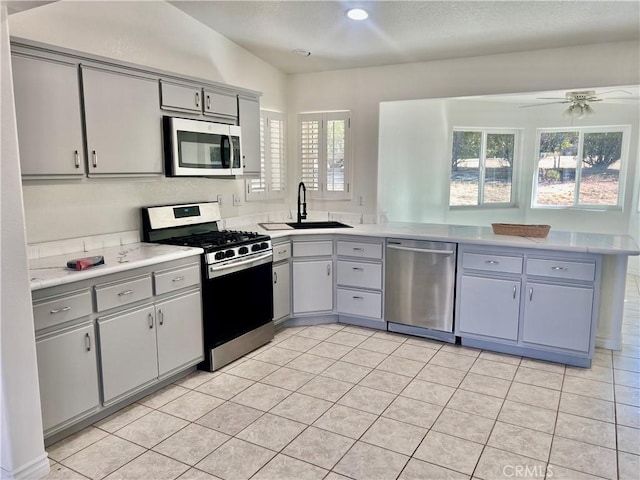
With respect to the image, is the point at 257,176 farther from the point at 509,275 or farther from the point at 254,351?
the point at 509,275

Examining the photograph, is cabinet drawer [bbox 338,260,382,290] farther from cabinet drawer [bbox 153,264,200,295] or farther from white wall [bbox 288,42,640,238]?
cabinet drawer [bbox 153,264,200,295]

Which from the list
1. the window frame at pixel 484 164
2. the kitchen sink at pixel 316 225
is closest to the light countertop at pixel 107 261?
the kitchen sink at pixel 316 225

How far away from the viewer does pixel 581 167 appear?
21.9 feet

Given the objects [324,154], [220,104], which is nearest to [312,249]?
[324,154]

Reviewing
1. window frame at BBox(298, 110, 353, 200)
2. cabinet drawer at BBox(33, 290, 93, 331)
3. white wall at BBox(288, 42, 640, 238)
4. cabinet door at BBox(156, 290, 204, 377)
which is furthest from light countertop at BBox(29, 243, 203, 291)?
white wall at BBox(288, 42, 640, 238)

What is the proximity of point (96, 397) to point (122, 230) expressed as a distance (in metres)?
1.23

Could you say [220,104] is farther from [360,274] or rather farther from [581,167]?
[581,167]

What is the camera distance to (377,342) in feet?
12.8

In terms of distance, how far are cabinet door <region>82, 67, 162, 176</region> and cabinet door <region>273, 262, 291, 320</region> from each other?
4.44 feet

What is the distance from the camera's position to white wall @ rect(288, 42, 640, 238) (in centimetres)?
358

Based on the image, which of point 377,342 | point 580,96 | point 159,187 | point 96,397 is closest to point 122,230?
point 159,187

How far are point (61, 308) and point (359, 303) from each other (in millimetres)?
2574

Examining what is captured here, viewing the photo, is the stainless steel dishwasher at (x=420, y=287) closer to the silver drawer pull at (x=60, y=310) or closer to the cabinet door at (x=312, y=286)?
the cabinet door at (x=312, y=286)

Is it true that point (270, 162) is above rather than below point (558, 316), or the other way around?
above
